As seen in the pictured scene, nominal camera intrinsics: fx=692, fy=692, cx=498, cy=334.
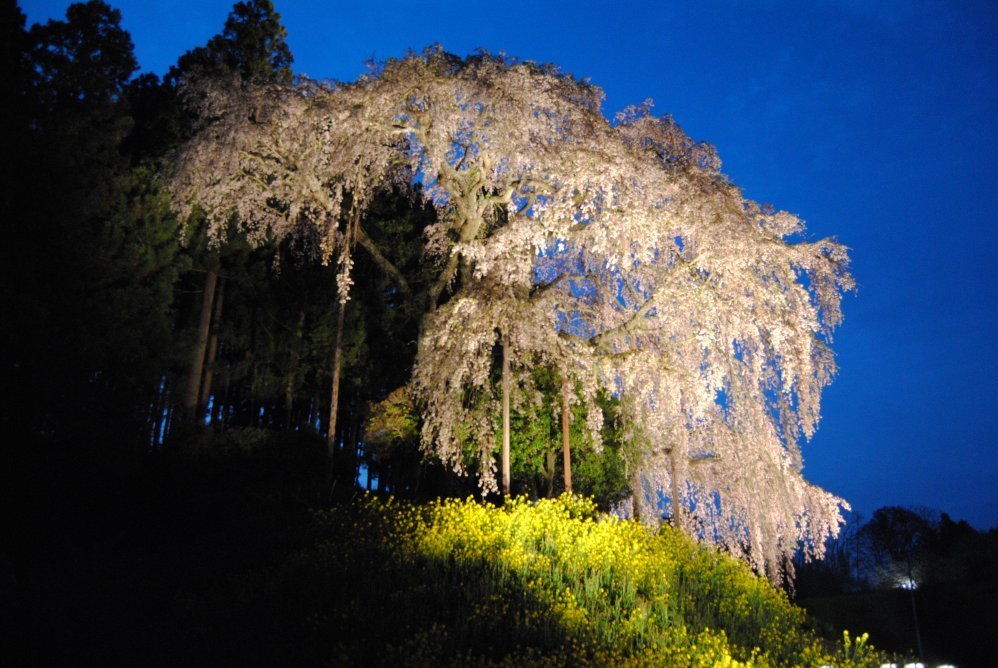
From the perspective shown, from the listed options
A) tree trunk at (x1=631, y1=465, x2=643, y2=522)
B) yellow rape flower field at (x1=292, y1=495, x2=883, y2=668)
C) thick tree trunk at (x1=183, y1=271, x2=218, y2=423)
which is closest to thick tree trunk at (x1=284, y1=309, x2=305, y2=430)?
thick tree trunk at (x1=183, y1=271, x2=218, y2=423)

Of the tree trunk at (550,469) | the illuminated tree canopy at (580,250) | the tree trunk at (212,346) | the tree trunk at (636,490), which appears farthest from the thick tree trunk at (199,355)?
the tree trunk at (636,490)

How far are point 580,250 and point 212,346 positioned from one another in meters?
13.8

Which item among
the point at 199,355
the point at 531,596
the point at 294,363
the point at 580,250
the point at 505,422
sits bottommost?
the point at 531,596

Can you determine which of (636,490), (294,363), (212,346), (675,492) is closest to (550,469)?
(636,490)

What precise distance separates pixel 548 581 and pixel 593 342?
6.84m

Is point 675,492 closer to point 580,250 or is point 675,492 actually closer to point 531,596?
point 580,250

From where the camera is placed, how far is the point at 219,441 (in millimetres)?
16641

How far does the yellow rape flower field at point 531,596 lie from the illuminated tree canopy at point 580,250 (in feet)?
9.49

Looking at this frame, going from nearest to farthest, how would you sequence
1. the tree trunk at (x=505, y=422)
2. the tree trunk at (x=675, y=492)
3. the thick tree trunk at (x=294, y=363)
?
the tree trunk at (x=505, y=422) < the tree trunk at (x=675, y=492) < the thick tree trunk at (x=294, y=363)

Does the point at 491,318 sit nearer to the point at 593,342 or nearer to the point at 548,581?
the point at 593,342

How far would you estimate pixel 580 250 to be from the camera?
1433 centimetres

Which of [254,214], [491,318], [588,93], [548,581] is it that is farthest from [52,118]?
[548,581]

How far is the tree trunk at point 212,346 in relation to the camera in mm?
21281

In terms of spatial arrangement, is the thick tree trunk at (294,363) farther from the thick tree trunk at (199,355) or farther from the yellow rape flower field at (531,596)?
the yellow rape flower field at (531,596)
